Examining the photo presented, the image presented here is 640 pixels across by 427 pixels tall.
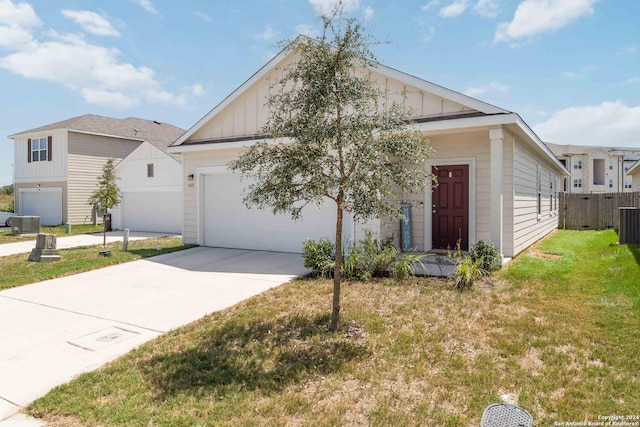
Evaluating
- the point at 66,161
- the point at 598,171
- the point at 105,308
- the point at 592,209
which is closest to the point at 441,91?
the point at 105,308

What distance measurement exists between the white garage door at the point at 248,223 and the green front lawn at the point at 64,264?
1128 millimetres

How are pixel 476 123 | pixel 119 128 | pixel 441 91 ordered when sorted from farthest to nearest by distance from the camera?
1. pixel 119 128
2. pixel 441 91
3. pixel 476 123

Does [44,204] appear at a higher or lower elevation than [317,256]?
higher

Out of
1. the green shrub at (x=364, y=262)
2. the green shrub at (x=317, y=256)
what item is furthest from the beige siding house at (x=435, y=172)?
the green shrub at (x=317, y=256)

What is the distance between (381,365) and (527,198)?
818cm

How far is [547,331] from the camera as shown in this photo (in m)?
4.46

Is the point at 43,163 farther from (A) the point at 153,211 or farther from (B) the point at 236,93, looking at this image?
(B) the point at 236,93

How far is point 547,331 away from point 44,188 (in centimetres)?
2467

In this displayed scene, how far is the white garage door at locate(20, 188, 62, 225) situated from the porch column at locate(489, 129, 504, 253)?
2155 centimetres

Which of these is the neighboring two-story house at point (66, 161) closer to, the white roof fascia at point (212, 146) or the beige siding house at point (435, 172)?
the white roof fascia at point (212, 146)

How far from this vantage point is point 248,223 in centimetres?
1089

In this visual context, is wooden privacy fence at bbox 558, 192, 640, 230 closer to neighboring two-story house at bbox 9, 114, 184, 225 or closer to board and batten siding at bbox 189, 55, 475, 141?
board and batten siding at bbox 189, 55, 475, 141

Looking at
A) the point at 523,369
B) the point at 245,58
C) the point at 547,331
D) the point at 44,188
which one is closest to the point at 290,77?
the point at 523,369

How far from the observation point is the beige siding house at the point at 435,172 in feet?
26.2
